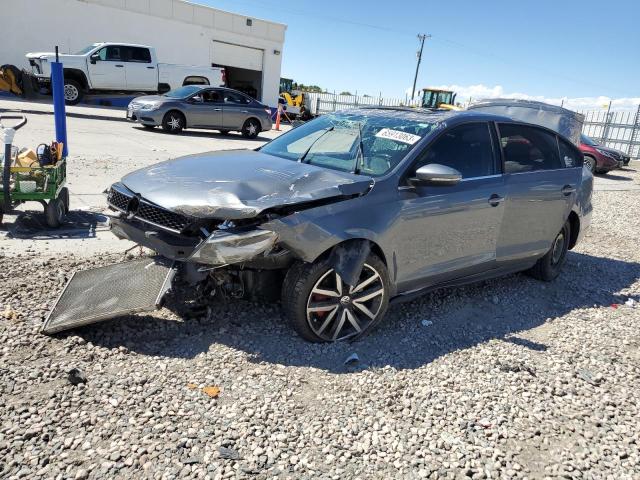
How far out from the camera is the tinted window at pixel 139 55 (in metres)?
19.5

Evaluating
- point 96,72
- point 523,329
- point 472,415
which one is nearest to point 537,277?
point 523,329

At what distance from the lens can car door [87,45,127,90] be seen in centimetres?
1878

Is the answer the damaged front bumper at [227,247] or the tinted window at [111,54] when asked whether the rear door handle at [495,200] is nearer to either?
the damaged front bumper at [227,247]

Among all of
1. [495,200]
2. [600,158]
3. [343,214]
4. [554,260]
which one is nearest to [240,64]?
[600,158]

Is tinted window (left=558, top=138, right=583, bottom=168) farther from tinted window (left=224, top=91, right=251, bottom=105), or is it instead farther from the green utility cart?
tinted window (left=224, top=91, right=251, bottom=105)

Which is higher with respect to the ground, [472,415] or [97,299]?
[97,299]

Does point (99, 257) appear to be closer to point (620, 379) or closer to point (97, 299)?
point (97, 299)

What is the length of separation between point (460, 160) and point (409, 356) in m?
1.73

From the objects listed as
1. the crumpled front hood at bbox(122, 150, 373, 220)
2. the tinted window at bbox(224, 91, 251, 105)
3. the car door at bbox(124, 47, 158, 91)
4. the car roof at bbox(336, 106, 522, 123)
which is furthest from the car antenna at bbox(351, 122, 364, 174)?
the car door at bbox(124, 47, 158, 91)

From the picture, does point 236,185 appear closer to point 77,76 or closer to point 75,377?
point 75,377

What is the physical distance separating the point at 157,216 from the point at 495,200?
9.28ft

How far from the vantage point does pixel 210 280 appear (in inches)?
140

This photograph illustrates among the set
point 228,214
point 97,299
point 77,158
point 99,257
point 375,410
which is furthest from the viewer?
point 77,158

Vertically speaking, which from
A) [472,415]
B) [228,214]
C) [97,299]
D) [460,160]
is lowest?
[472,415]
